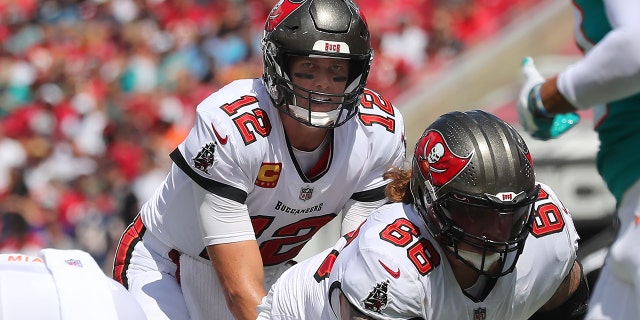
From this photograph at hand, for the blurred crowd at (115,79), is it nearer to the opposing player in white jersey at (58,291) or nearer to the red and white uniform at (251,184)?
the red and white uniform at (251,184)

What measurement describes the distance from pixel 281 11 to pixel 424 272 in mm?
1284

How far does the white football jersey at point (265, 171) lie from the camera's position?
3785 mm

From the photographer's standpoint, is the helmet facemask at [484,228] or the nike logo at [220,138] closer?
the helmet facemask at [484,228]

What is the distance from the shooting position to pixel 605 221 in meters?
6.54

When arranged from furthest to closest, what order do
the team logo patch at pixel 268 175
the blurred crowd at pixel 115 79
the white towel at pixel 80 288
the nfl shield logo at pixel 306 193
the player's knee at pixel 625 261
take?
the blurred crowd at pixel 115 79, the nfl shield logo at pixel 306 193, the team logo patch at pixel 268 175, the white towel at pixel 80 288, the player's knee at pixel 625 261

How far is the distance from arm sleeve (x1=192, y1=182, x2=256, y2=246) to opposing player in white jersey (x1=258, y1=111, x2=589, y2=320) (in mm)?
544

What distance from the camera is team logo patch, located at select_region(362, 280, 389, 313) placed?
2994mm

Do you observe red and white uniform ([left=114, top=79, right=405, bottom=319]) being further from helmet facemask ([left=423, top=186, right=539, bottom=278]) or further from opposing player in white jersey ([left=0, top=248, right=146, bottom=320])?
helmet facemask ([left=423, top=186, right=539, bottom=278])

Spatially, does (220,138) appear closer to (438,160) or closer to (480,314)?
(438,160)

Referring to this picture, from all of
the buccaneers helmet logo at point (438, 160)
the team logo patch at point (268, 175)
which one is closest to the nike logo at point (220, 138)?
the team logo patch at point (268, 175)

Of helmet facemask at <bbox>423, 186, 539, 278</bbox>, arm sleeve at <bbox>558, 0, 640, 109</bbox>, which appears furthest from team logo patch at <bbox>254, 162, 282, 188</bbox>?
arm sleeve at <bbox>558, 0, 640, 109</bbox>

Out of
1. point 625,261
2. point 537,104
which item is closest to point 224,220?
point 537,104

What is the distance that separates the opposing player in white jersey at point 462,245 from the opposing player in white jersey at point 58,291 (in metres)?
0.62

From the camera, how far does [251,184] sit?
3867 millimetres
